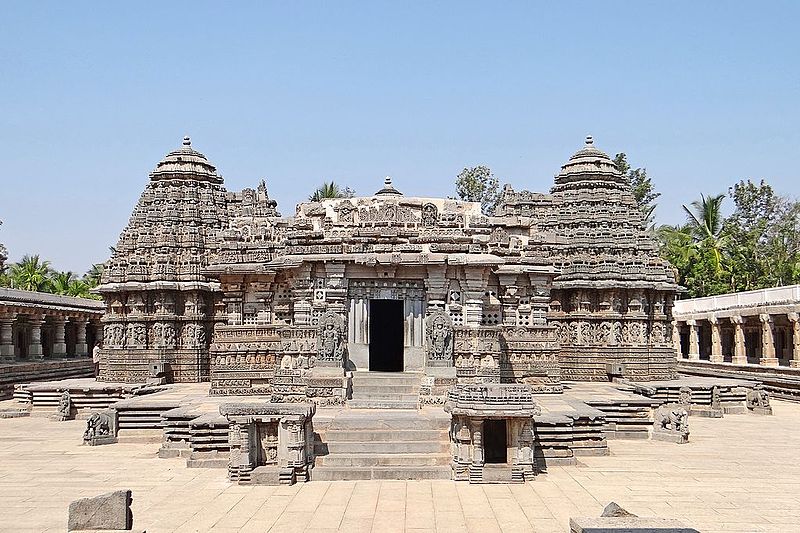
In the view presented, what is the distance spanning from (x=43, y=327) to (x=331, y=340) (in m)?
22.9

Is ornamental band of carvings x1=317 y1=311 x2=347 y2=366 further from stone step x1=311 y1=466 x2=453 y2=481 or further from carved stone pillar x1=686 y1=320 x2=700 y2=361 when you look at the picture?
carved stone pillar x1=686 y1=320 x2=700 y2=361

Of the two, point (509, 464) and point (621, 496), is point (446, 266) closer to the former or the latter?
point (509, 464)

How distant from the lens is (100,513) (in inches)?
282

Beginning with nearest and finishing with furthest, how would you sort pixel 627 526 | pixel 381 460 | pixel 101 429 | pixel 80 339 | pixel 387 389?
pixel 627 526 < pixel 381 460 < pixel 101 429 < pixel 387 389 < pixel 80 339

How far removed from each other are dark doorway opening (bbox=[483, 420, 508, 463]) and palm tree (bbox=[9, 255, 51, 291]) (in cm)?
3956

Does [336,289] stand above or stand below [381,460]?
above

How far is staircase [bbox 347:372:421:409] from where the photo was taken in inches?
594

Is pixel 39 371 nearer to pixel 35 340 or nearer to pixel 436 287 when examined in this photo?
pixel 35 340

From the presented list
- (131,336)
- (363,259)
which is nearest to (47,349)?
(131,336)

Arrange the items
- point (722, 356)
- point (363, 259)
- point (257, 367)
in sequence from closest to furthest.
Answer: point (363, 259), point (257, 367), point (722, 356)

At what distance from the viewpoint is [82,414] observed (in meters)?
19.7

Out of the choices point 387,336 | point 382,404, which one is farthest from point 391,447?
point 387,336

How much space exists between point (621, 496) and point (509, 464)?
1.82m

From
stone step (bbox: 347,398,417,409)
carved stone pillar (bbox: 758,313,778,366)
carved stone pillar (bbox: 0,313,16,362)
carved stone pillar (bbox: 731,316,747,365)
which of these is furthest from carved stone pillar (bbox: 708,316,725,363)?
carved stone pillar (bbox: 0,313,16,362)
